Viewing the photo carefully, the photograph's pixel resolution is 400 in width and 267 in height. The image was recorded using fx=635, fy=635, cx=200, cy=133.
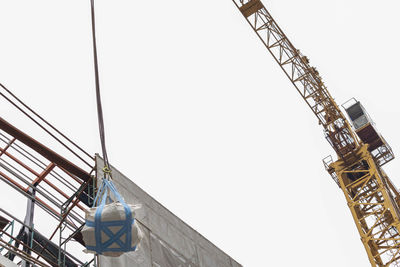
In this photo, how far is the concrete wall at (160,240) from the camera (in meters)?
14.3

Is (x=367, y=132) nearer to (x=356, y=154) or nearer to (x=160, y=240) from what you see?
(x=356, y=154)

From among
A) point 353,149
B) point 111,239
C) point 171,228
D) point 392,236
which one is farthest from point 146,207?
point 353,149

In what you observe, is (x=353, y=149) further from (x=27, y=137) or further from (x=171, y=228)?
(x=27, y=137)

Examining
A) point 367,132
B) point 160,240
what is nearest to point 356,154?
point 367,132

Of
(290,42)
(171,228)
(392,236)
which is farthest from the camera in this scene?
(290,42)

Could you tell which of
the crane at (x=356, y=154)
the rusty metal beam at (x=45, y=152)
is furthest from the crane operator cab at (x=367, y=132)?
the rusty metal beam at (x=45, y=152)

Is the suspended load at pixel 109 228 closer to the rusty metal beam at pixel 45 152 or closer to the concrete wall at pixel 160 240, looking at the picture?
the concrete wall at pixel 160 240

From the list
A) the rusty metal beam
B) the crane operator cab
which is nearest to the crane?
the crane operator cab

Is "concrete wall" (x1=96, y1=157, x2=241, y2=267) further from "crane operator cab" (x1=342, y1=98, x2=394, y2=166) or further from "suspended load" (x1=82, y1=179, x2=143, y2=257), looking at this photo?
"crane operator cab" (x1=342, y1=98, x2=394, y2=166)

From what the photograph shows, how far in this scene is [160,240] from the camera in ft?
50.6

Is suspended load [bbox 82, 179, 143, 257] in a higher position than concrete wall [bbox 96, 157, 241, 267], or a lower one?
lower

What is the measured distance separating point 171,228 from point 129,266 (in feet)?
10.6

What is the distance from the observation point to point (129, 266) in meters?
13.2

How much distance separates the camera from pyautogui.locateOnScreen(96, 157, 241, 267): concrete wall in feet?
47.1
